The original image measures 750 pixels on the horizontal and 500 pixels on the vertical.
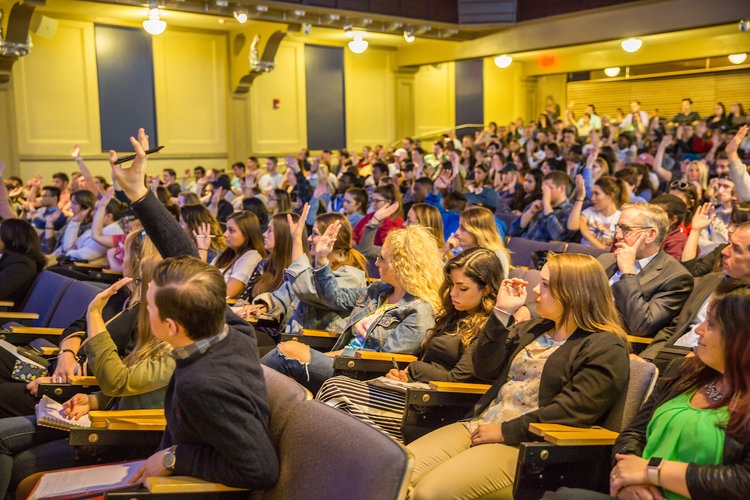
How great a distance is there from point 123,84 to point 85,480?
11854 millimetres

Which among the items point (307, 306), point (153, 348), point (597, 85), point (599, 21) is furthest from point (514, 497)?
point (597, 85)

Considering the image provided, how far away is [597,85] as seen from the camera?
17609mm

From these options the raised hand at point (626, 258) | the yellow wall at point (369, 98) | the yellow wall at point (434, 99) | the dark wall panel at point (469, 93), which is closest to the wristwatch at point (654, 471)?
the raised hand at point (626, 258)

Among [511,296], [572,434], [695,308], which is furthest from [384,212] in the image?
[572,434]

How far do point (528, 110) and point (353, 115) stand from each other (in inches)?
199

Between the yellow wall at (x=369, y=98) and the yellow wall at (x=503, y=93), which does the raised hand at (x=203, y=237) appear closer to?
the yellow wall at (x=369, y=98)

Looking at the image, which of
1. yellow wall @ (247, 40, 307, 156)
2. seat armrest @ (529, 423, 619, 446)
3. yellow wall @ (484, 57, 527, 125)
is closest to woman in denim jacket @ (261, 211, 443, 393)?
seat armrest @ (529, 423, 619, 446)

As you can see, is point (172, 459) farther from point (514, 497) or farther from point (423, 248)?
point (423, 248)

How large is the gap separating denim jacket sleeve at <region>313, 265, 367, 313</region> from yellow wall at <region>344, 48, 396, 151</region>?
12.3 metres

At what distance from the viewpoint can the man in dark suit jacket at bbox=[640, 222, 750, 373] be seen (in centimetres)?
267

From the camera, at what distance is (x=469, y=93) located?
17.5 metres

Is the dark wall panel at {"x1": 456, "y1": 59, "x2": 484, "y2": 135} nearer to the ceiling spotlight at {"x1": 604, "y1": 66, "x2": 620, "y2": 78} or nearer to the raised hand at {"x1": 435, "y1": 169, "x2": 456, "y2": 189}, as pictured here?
the ceiling spotlight at {"x1": 604, "y1": 66, "x2": 620, "y2": 78}

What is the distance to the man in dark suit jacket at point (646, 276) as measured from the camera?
3172mm

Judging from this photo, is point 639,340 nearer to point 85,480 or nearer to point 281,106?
point 85,480
